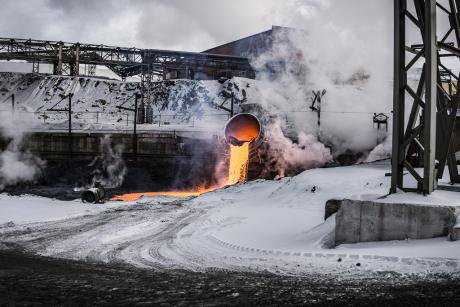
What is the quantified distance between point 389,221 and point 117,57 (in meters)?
45.7

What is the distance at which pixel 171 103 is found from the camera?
44.1 m

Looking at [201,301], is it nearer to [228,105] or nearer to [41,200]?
[41,200]

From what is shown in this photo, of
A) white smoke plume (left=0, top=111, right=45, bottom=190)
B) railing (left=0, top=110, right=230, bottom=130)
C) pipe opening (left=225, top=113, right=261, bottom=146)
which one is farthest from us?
railing (left=0, top=110, right=230, bottom=130)

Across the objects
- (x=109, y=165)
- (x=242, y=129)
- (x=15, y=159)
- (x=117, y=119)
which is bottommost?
(x=109, y=165)

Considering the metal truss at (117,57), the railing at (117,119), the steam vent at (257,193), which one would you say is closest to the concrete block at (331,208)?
the steam vent at (257,193)

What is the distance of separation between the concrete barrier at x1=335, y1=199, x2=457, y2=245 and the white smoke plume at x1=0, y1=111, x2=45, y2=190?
26202 millimetres

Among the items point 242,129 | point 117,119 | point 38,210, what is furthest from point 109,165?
point 38,210

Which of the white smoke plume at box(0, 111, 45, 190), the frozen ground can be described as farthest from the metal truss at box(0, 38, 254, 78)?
the frozen ground

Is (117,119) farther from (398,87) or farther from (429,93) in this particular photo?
(429,93)

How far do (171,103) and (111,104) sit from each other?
6477 millimetres

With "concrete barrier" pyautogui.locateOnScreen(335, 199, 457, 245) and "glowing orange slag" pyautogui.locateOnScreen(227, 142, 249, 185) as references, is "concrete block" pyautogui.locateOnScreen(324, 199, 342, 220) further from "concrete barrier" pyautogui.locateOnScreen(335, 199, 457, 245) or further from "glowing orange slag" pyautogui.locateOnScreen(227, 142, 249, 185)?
"glowing orange slag" pyautogui.locateOnScreen(227, 142, 249, 185)

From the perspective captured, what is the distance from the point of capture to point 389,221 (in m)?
7.26

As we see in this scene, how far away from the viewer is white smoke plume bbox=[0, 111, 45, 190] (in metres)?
29.5

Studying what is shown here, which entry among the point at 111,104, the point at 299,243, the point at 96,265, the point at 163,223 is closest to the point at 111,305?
the point at 96,265
